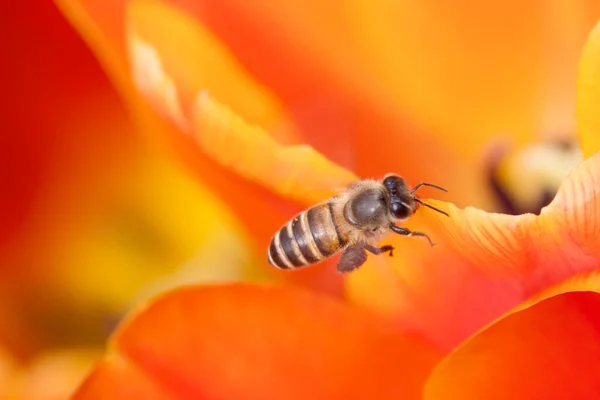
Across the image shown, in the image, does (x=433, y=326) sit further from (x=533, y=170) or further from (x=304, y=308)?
(x=533, y=170)

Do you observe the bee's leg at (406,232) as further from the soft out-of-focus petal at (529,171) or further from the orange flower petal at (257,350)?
the soft out-of-focus petal at (529,171)

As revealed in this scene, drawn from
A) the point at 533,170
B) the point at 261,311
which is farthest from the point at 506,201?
the point at 261,311

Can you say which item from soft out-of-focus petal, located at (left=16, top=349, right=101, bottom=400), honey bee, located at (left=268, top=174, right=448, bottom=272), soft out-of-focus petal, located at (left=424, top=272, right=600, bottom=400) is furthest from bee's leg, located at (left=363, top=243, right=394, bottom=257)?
soft out-of-focus petal, located at (left=16, top=349, right=101, bottom=400)

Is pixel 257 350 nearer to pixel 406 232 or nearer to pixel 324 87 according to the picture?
pixel 406 232

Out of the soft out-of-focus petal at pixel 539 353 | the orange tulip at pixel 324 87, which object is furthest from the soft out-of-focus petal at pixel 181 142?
the soft out-of-focus petal at pixel 539 353

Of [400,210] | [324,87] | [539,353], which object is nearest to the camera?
[539,353]

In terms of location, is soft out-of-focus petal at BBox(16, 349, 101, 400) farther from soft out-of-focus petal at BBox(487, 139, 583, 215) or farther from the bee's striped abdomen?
soft out-of-focus petal at BBox(487, 139, 583, 215)

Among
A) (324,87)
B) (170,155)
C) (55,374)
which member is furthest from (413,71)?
(55,374)
